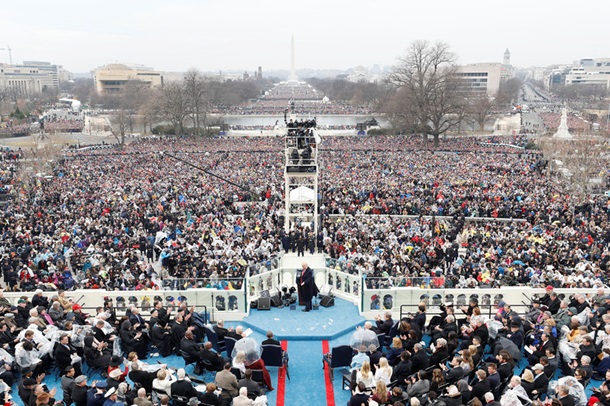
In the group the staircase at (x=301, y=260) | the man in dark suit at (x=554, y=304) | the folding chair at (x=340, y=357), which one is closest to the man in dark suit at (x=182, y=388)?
the folding chair at (x=340, y=357)

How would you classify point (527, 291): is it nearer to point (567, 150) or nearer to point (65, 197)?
point (65, 197)

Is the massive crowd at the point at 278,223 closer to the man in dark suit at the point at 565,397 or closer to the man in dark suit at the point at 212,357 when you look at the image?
the man in dark suit at the point at 212,357

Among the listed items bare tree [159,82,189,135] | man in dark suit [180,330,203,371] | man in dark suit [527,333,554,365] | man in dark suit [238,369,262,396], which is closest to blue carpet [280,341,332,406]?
man in dark suit [238,369,262,396]

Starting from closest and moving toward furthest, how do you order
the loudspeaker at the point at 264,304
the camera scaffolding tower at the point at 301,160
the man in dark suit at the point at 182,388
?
the man in dark suit at the point at 182,388
the loudspeaker at the point at 264,304
the camera scaffolding tower at the point at 301,160

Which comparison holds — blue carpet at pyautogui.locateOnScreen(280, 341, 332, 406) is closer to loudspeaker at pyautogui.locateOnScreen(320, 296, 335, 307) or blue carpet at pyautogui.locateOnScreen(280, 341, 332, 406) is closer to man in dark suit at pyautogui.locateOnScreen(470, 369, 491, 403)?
loudspeaker at pyautogui.locateOnScreen(320, 296, 335, 307)

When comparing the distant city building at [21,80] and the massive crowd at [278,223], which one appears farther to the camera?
the distant city building at [21,80]

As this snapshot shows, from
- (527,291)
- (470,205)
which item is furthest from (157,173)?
(527,291)
